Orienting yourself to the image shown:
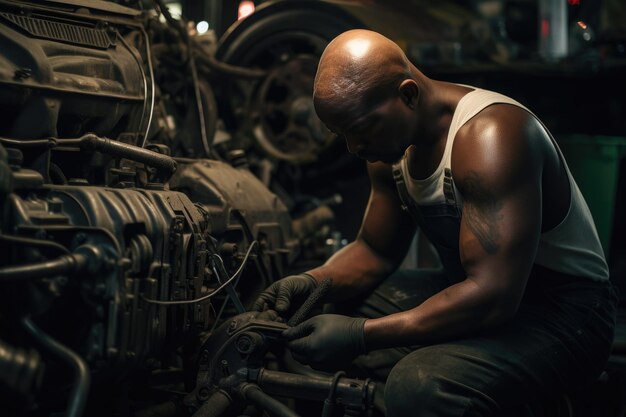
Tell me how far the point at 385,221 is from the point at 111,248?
1.23 m

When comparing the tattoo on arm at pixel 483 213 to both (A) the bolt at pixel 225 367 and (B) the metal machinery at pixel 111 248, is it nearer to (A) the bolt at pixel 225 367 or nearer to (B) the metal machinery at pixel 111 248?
(B) the metal machinery at pixel 111 248

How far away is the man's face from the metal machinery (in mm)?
557

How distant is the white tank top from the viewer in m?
2.75

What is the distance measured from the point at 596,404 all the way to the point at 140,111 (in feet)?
6.41

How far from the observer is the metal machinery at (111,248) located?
7.47 feet

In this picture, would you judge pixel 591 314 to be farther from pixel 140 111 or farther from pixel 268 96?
pixel 268 96

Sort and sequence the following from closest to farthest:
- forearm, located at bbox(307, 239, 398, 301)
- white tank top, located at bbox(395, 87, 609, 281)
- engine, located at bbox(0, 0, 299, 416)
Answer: engine, located at bbox(0, 0, 299, 416)
white tank top, located at bbox(395, 87, 609, 281)
forearm, located at bbox(307, 239, 398, 301)

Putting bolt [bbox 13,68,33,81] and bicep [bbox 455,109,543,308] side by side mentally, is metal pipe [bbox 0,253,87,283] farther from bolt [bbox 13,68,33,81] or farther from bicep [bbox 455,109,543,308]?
bicep [bbox 455,109,543,308]

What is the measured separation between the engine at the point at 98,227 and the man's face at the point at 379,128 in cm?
56

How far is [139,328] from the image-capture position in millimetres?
2436

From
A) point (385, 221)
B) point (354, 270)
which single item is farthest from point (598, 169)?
point (354, 270)

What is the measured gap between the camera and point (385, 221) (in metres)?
3.24

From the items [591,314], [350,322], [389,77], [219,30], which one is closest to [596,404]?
[591,314]

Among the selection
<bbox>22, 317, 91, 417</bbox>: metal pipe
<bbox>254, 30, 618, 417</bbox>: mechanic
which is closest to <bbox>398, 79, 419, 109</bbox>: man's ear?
<bbox>254, 30, 618, 417</bbox>: mechanic
